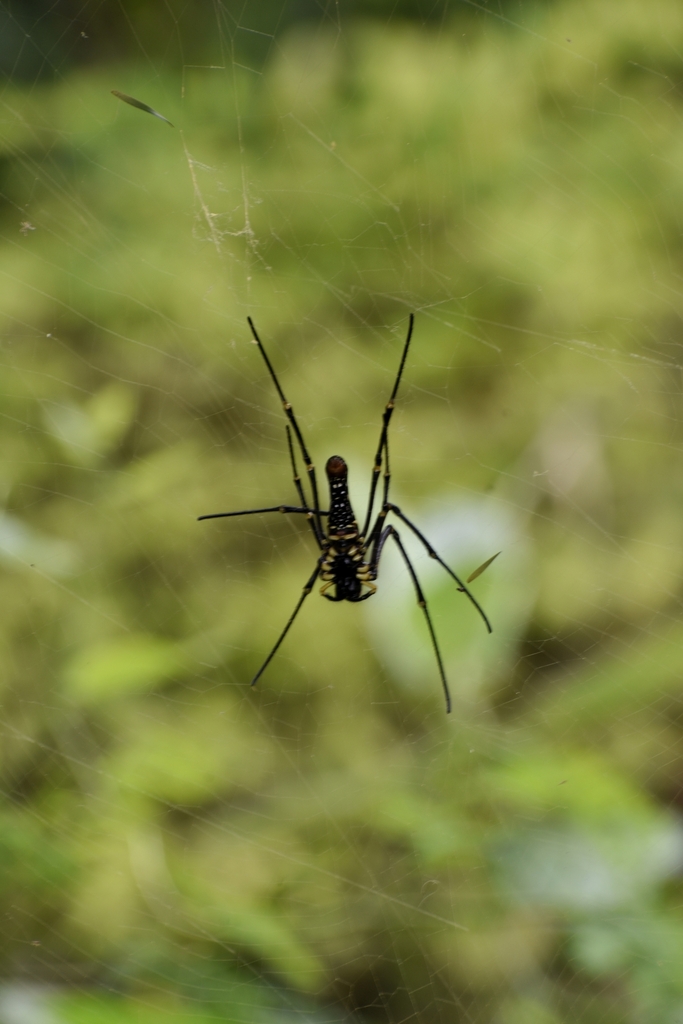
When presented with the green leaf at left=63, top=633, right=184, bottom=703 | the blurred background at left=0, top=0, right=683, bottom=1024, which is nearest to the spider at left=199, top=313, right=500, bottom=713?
the blurred background at left=0, top=0, right=683, bottom=1024

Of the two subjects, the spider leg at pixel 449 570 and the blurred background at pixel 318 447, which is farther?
the blurred background at pixel 318 447

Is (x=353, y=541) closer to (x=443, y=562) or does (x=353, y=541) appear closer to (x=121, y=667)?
(x=443, y=562)

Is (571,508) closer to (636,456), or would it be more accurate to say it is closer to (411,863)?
(636,456)

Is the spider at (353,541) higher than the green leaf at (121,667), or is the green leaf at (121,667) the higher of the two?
the spider at (353,541)

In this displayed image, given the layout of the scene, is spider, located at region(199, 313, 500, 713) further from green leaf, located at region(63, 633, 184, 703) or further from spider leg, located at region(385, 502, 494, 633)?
green leaf, located at region(63, 633, 184, 703)

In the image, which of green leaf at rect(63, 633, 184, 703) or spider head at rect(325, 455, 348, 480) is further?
green leaf at rect(63, 633, 184, 703)

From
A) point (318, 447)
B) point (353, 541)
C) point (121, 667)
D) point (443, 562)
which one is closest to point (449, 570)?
point (443, 562)

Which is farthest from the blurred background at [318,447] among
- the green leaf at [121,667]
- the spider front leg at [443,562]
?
the spider front leg at [443,562]

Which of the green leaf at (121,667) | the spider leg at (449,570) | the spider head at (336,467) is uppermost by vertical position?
the spider head at (336,467)

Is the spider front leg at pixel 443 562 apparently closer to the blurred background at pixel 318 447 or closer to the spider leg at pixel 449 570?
the spider leg at pixel 449 570
